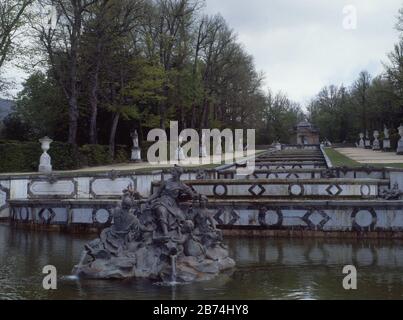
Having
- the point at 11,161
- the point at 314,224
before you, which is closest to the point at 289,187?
the point at 314,224

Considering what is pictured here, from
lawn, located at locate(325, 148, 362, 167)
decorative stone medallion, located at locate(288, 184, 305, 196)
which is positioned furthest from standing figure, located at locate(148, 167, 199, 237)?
lawn, located at locate(325, 148, 362, 167)

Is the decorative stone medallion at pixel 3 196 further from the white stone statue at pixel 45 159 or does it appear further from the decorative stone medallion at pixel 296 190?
the white stone statue at pixel 45 159

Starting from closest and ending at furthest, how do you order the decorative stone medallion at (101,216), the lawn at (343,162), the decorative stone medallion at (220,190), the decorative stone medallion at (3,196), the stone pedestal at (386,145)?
the decorative stone medallion at (101,216) < the decorative stone medallion at (220,190) < the decorative stone medallion at (3,196) < the lawn at (343,162) < the stone pedestal at (386,145)

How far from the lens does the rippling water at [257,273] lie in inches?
351

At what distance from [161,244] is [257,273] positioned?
74.2 inches

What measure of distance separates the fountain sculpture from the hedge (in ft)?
77.4

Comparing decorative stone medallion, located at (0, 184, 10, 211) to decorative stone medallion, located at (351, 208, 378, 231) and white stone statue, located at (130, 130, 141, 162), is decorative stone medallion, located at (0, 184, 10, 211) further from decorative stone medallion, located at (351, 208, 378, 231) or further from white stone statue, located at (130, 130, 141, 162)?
white stone statue, located at (130, 130, 141, 162)

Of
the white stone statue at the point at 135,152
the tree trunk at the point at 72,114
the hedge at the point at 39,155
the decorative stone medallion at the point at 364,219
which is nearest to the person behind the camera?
the decorative stone medallion at the point at 364,219

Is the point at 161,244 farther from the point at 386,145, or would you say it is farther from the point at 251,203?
the point at 386,145

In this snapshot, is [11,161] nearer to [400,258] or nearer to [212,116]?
[400,258]

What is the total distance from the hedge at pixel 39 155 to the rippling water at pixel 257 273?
61.0 feet

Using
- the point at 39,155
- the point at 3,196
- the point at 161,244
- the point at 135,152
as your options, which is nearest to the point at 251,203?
the point at 161,244

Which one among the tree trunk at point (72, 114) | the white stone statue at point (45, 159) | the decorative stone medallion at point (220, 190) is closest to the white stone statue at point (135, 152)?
the tree trunk at point (72, 114)
